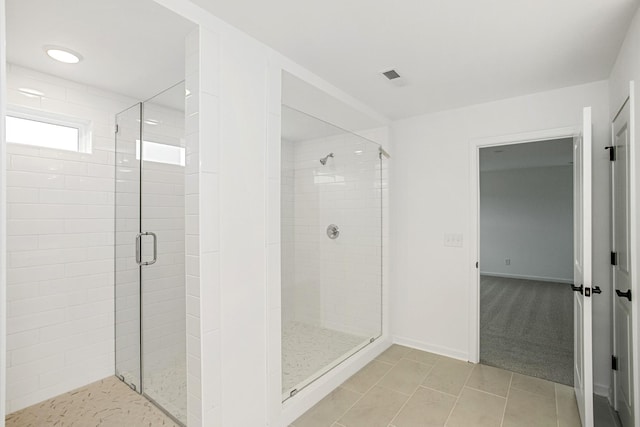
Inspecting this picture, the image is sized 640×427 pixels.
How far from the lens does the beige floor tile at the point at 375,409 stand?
213 centimetres

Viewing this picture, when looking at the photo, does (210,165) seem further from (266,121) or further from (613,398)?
(613,398)

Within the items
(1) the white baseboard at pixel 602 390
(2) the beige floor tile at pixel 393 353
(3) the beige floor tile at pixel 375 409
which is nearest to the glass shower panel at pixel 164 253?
(3) the beige floor tile at pixel 375 409

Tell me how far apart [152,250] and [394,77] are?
2.30 m

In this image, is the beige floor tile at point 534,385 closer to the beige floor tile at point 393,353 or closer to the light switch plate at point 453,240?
the beige floor tile at point 393,353

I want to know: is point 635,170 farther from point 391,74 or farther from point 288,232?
point 288,232

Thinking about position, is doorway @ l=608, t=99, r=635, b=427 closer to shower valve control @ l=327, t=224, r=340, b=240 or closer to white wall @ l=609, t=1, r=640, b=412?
white wall @ l=609, t=1, r=640, b=412

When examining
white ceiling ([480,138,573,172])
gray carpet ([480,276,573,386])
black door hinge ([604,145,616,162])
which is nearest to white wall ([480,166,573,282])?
white ceiling ([480,138,573,172])

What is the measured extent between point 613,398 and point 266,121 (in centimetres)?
314

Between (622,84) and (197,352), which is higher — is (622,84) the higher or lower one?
the higher one

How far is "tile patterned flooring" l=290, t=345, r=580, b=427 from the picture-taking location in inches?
84.5

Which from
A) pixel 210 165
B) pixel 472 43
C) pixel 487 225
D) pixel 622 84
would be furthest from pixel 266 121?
pixel 487 225

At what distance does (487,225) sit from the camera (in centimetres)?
749

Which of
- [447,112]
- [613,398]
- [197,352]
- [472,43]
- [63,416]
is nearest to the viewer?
[197,352]

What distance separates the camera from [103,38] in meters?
1.76
